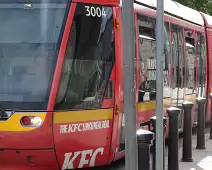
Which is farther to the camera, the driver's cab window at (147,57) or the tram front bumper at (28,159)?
the driver's cab window at (147,57)

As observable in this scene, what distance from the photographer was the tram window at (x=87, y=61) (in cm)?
827

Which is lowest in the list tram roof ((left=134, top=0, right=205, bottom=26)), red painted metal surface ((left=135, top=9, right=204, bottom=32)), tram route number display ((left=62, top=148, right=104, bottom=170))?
tram route number display ((left=62, top=148, right=104, bottom=170))

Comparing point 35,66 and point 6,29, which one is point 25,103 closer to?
point 35,66

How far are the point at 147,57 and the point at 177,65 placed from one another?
2331mm

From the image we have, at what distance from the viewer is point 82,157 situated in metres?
8.52

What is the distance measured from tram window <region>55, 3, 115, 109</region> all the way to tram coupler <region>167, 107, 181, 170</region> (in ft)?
3.47

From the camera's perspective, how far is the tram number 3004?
8.57 metres

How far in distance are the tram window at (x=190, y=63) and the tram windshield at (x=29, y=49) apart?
19.0 ft

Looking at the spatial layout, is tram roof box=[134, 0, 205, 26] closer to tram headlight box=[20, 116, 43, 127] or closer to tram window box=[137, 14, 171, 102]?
tram window box=[137, 14, 171, 102]

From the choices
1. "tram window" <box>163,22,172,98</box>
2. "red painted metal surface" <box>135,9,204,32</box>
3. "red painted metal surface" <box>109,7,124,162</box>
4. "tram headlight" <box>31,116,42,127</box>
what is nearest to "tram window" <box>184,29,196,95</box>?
"red painted metal surface" <box>135,9,204,32</box>

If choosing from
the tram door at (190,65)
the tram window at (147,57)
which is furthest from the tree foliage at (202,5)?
the tram window at (147,57)

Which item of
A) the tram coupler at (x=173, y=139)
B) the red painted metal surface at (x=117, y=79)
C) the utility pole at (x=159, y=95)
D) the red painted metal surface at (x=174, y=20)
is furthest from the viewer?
the red painted metal surface at (x=174, y=20)

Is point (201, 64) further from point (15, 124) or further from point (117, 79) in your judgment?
point (15, 124)

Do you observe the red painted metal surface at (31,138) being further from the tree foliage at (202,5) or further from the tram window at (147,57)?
the tree foliage at (202,5)
